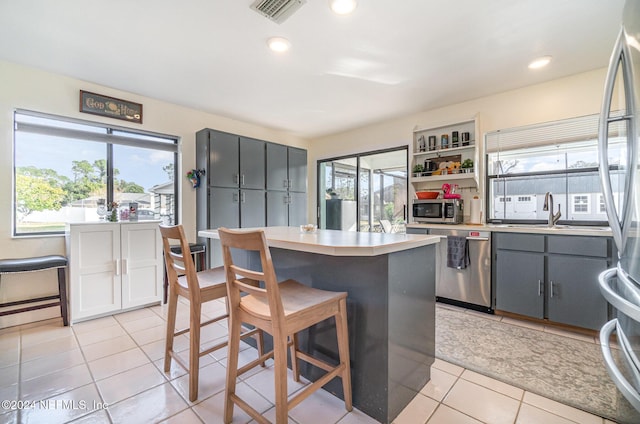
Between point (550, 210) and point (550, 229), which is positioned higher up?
point (550, 210)

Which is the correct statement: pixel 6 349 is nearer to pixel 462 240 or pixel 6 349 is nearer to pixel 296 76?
pixel 296 76

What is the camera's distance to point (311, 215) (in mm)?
5535

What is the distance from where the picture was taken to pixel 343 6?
1.88m

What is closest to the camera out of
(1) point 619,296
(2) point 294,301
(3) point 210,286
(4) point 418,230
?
(1) point 619,296

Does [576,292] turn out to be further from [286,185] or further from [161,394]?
[286,185]

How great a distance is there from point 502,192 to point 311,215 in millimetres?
3264

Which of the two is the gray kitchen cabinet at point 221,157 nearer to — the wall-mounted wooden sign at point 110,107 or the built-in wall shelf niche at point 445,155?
the wall-mounted wooden sign at point 110,107

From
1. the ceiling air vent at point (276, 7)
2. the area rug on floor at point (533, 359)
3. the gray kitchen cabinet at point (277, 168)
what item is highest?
the ceiling air vent at point (276, 7)

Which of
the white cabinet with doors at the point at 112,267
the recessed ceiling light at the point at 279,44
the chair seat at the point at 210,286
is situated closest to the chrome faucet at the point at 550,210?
the recessed ceiling light at the point at 279,44

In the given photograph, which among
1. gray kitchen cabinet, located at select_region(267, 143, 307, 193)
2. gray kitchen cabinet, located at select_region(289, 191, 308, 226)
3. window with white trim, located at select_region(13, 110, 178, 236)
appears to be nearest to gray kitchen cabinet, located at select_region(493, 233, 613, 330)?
gray kitchen cabinet, located at select_region(289, 191, 308, 226)

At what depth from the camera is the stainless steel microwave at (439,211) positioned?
11.1ft

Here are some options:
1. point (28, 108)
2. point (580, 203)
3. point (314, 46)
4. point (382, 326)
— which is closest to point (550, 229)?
point (580, 203)

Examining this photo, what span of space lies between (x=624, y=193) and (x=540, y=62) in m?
2.35

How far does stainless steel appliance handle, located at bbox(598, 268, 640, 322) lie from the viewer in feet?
2.44
